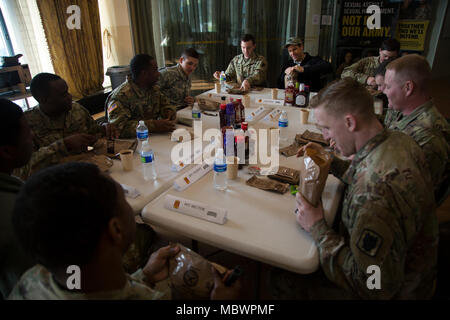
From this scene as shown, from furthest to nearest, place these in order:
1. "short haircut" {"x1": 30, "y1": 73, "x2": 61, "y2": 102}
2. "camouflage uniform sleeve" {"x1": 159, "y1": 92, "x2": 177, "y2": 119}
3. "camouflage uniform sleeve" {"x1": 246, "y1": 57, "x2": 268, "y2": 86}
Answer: "camouflage uniform sleeve" {"x1": 246, "y1": 57, "x2": 268, "y2": 86} < "camouflage uniform sleeve" {"x1": 159, "y1": 92, "x2": 177, "y2": 119} < "short haircut" {"x1": 30, "y1": 73, "x2": 61, "y2": 102}

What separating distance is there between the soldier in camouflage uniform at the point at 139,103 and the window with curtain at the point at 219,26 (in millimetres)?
2936

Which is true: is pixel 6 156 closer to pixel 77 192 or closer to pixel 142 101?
pixel 77 192

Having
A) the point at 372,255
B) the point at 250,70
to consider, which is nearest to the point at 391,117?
the point at 372,255

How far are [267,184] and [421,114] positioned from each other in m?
1.03

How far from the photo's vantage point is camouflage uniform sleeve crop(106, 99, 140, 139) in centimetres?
227

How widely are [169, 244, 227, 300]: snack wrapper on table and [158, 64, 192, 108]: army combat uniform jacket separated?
2335 mm

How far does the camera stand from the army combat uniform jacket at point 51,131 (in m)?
1.72

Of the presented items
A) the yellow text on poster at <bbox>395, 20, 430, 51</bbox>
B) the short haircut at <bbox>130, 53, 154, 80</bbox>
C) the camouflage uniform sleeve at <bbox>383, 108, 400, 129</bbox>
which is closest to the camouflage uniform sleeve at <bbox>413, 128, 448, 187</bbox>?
the camouflage uniform sleeve at <bbox>383, 108, 400, 129</bbox>

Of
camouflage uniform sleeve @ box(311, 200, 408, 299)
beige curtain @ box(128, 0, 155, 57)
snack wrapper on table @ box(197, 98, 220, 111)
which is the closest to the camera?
camouflage uniform sleeve @ box(311, 200, 408, 299)

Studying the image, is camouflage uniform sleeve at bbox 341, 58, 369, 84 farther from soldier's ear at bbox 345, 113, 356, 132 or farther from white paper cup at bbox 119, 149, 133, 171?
white paper cup at bbox 119, 149, 133, 171

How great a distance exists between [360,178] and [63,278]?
1.04 metres

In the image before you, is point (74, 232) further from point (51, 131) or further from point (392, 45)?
point (392, 45)

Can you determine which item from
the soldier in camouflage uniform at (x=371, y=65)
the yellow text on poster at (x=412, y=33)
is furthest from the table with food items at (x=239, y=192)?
the yellow text on poster at (x=412, y=33)

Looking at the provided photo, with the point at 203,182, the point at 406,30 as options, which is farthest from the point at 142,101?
the point at 406,30
